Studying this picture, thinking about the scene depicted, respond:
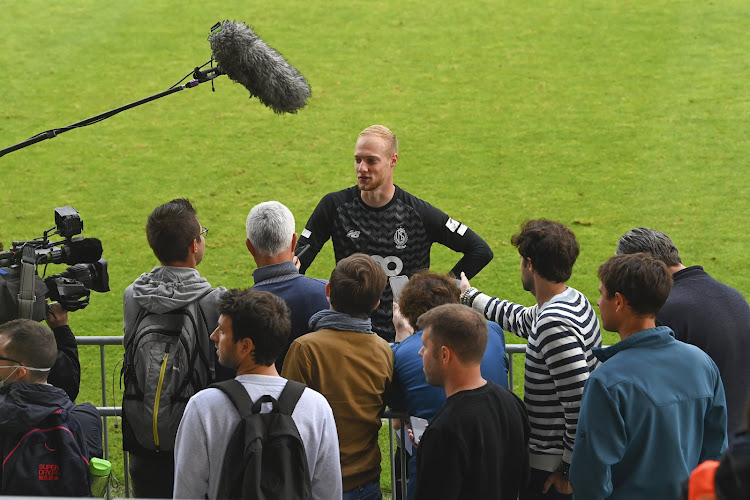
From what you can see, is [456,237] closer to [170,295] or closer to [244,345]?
[170,295]

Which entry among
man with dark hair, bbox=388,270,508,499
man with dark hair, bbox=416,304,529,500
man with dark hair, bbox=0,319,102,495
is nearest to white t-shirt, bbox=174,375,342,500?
man with dark hair, bbox=416,304,529,500

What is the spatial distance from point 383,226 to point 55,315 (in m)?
1.52

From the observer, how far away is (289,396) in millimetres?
A: 2549

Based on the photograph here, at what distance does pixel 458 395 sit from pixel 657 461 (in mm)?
607

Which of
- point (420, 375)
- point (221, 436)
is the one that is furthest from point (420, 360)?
point (221, 436)

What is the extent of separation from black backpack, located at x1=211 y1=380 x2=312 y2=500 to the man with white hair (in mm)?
816

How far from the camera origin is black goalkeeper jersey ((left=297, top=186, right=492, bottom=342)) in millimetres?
4262

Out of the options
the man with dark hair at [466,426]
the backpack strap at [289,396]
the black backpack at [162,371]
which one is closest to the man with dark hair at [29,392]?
the black backpack at [162,371]

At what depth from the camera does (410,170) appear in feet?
31.4

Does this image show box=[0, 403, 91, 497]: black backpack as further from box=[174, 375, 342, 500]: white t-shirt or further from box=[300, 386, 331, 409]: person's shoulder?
box=[300, 386, 331, 409]: person's shoulder

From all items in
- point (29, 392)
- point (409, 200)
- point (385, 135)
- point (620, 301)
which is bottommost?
point (29, 392)

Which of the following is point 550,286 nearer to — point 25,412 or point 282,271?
point 282,271

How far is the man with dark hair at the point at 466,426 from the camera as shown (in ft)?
8.52

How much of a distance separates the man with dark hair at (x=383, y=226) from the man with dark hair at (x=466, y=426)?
57.3 inches
